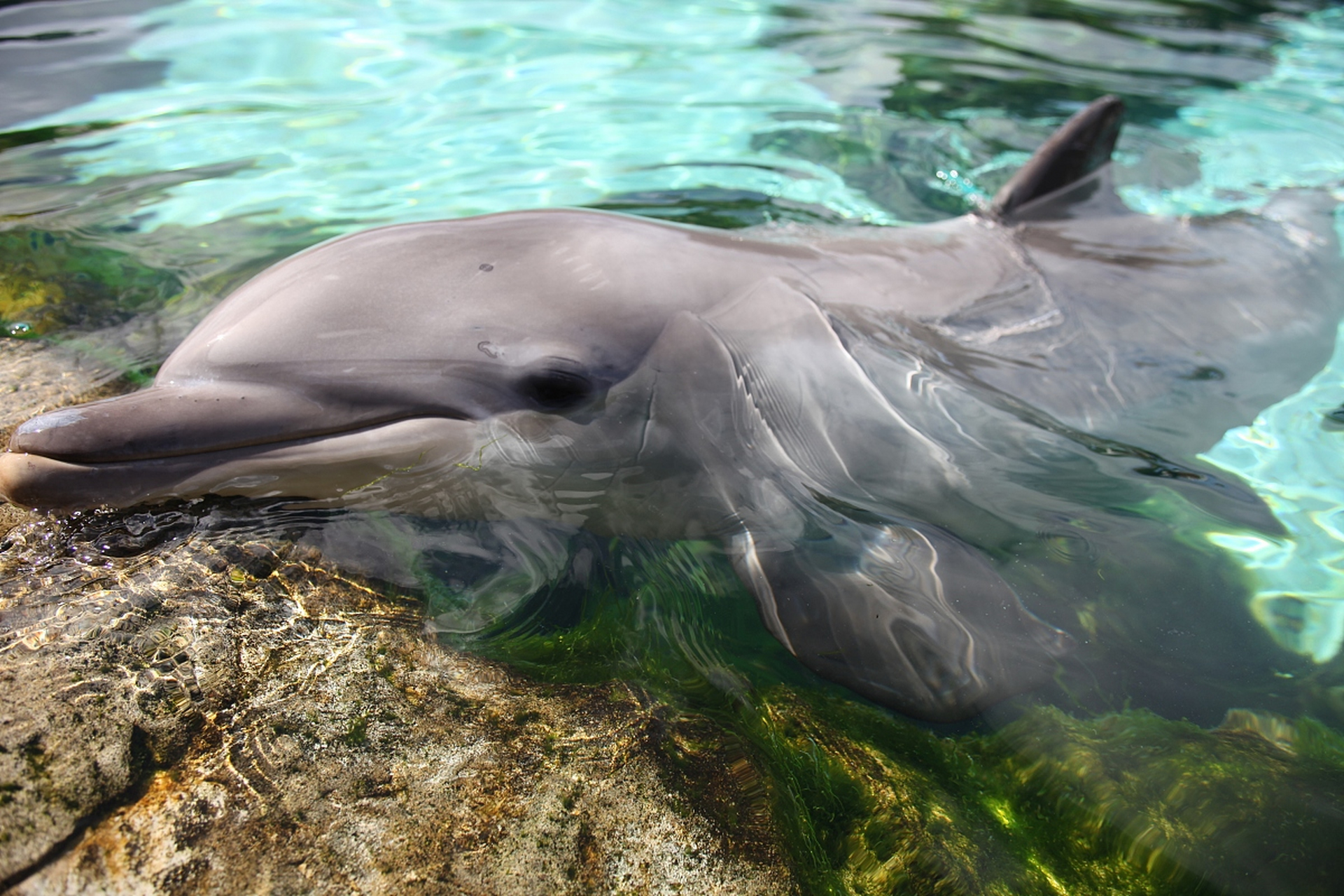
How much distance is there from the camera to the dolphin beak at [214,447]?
10.0ft

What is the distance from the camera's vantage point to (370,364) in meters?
3.42

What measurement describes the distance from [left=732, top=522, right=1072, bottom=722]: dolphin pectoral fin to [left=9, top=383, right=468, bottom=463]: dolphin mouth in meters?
1.50

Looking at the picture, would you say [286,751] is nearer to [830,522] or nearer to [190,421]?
[190,421]

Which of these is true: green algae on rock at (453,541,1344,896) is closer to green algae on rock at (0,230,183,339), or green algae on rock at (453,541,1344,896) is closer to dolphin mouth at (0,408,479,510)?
dolphin mouth at (0,408,479,510)

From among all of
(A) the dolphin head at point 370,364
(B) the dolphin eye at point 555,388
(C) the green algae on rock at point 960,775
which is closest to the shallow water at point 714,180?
(C) the green algae on rock at point 960,775

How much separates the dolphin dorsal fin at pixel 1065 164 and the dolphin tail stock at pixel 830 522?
2652 mm

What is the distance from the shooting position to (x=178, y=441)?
3156mm

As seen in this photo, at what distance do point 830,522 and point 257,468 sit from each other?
2142 mm

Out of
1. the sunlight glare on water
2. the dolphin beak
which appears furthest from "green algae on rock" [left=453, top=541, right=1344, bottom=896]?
the sunlight glare on water

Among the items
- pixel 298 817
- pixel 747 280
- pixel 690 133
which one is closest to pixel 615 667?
pixel 298 817

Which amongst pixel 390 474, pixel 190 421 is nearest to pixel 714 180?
pixel 390 474

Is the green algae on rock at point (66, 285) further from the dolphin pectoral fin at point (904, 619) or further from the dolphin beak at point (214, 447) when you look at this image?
the dolphin pectoral fin at point (904, 619)

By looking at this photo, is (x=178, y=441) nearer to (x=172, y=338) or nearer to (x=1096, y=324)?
(x=172, y=338)

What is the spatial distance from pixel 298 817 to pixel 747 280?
2.68 metres
